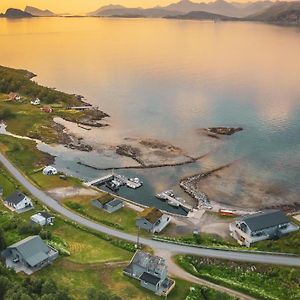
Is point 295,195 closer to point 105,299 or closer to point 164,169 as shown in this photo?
point 164,169

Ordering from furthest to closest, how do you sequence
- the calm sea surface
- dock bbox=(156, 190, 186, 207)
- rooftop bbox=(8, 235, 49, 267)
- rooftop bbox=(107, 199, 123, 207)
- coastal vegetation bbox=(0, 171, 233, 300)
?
the calm sea surface < dock bbox=(156, 190, 186, 207) < rooftop bbox=(107, 199, 123, 207) < rooftop bbox=(8, 235, 49, 267) < coastal vegetation bbox=(0, 171, 233, 300)

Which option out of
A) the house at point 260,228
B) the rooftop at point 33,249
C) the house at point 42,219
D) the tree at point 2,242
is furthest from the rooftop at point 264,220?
the tree at point 2,242

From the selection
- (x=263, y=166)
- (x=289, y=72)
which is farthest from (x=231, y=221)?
(x=289, y=72)

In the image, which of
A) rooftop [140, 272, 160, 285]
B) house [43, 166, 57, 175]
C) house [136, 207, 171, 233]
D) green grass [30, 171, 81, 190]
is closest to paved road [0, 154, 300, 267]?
house [136, 207, 171, 233]

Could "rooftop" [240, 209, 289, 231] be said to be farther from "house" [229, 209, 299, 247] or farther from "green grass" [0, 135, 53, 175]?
"green grass" [0, 135, 53, 175]

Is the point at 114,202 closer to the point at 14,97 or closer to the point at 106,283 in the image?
the point at 106,283

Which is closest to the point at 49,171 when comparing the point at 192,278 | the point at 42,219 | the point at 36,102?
the point at 42,219
